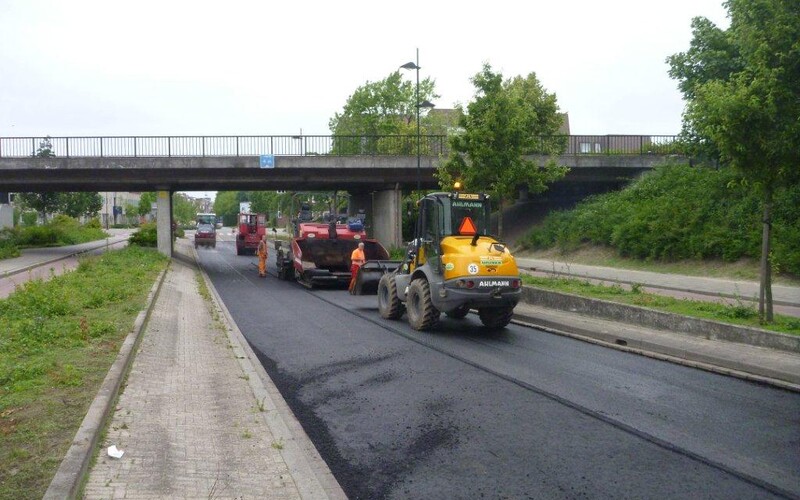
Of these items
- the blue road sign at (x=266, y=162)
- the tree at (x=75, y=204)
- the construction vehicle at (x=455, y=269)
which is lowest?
the construction vehicle at (x=455, y=269)

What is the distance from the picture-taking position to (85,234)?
61.2m

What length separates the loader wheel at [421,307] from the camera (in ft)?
47.3

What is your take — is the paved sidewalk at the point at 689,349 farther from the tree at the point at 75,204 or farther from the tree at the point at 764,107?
the tree at the point at 75,204

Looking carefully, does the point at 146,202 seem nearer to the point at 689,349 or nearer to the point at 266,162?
the point at 266,162

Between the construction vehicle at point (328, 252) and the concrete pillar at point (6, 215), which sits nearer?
the construction vehicle at point (328, 252)

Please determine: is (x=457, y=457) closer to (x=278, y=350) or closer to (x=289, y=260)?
(x=278, y=350)

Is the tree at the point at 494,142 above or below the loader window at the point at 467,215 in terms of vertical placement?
above

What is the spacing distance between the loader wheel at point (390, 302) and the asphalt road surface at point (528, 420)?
111 inches

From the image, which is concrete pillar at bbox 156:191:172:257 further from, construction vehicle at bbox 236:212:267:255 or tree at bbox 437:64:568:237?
tree at bbox 437:64:568:237

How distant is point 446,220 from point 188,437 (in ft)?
28.7

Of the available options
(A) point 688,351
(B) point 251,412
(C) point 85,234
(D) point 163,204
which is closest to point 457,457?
(B) point 251,412

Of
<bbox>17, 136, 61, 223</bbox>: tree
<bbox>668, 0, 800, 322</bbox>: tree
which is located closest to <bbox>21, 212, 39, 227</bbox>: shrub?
<bbox>17, 136, 61, 223</bbox>: tree

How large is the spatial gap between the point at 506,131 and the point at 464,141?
1489 millimetres

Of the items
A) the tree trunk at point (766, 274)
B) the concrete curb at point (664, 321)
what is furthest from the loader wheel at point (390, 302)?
the tree trunk at point (766, 274)
